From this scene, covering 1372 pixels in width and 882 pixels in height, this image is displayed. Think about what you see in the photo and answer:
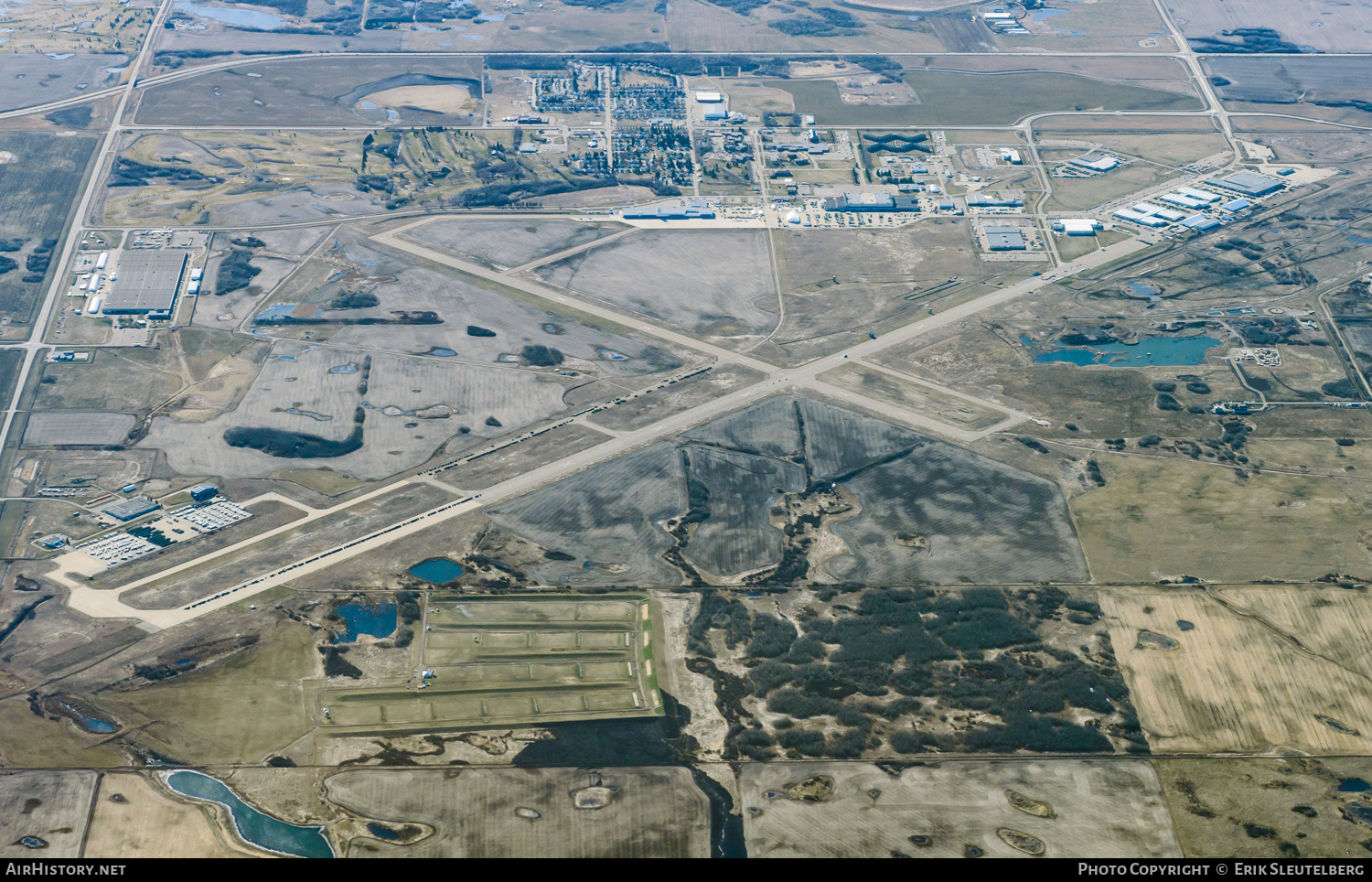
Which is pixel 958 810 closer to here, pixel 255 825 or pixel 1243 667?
pixel 1243 667

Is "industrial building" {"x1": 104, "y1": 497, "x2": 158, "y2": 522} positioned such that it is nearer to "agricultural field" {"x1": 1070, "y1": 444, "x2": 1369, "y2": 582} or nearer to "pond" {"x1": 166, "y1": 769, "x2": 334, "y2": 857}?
"pond" {"x1": 166, "y1": 769, "x2": 334, "y2": 857}

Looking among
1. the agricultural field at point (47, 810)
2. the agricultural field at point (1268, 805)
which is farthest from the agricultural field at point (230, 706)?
the agricultural field at point (1268, 805)

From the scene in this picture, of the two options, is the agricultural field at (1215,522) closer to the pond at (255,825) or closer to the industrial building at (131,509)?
the pond at (255,825)

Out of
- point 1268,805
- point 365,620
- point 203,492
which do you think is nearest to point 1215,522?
point 1268,805

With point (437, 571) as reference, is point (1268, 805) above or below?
above

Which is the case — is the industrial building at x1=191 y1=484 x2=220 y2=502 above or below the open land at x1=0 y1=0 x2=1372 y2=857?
below

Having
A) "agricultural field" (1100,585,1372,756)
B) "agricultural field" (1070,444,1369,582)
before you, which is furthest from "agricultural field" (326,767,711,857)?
"agricultural field" (1070,444,1369,582)
